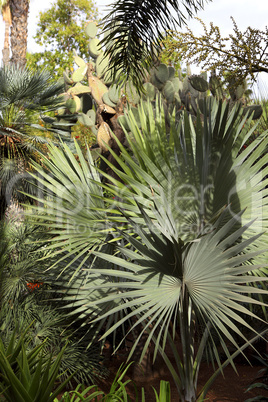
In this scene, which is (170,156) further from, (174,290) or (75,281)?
(75,281)

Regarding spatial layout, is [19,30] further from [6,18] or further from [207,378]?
[6,18]

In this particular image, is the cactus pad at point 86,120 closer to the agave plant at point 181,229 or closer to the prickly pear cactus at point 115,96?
the prickly pear cactus at point 115,96

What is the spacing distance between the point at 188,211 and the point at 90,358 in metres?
1.63

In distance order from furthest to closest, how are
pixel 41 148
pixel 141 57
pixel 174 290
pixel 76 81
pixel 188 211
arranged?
pixel 76 81 → pixel 41 148 → pixel 141 57 → pixel 188 211 → pixel 174 290

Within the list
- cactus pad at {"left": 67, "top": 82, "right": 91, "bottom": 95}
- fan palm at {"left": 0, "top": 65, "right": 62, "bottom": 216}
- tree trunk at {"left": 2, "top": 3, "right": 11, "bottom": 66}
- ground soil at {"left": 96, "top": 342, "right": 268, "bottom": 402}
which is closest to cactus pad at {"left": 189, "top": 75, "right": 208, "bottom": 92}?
fan palm at {"left": 0, "top": 65, "right": 62, "bottom": 216}

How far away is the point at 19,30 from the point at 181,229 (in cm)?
733

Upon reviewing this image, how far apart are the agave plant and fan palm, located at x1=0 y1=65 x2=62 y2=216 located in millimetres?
1953

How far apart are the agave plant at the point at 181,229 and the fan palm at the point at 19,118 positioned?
1953mm

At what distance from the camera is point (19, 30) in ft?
29.7

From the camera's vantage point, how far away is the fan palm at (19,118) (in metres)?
5.73

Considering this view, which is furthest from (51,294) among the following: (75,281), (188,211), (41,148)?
(41,148)

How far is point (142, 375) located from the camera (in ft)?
14.4

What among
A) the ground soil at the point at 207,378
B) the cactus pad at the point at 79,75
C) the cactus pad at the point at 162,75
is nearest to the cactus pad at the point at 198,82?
the cactus pad at the point at 162,75

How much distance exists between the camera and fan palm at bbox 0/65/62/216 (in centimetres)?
573
